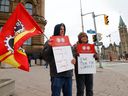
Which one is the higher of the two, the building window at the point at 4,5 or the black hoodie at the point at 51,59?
the building window at the point at 4,5

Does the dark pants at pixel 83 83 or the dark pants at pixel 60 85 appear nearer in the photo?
the dark pants at pixel 60 85

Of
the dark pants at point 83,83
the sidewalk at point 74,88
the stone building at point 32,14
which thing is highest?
the stone building at point 32,14

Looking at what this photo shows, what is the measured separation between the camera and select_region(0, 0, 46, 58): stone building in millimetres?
40812

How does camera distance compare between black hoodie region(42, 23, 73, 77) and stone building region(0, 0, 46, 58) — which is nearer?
black hoodie region(42, 23, 73, 77)

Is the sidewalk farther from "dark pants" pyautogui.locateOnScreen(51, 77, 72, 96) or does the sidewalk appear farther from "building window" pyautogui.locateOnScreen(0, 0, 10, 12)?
"building window" pyautogui.locateOnScreen(0, 0, 10, 12)

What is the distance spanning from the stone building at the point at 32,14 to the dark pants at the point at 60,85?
3431cm

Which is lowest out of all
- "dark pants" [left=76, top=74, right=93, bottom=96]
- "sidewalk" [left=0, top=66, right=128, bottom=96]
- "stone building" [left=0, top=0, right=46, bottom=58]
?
"sidewalk" [left=0, top=66, right=128, bottom=96]

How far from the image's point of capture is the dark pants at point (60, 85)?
5.27 m

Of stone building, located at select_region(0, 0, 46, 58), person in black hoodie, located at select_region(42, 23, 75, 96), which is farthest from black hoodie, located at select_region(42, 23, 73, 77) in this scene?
stone building, located at select_region(0, 0, 46, 58)

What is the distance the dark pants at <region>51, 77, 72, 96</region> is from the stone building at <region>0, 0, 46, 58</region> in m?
34.3

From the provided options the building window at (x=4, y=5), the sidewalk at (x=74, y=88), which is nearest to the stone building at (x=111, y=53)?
the building window at (x=4, y=5)

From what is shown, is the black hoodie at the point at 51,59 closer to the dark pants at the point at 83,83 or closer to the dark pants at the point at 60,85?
the dark pants at the point at 60,85

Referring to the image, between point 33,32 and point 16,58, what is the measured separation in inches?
26.2

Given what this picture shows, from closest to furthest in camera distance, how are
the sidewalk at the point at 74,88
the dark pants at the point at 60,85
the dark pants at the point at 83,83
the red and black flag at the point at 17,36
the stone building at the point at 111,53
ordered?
1. the dark pants at the point at 60,85
2. the red and black flag at the point at 17,36
3. the dark pants at the point at 83,83
4. the sidewalk at the point at 74,88
5. the stone building at the point at 111,53
